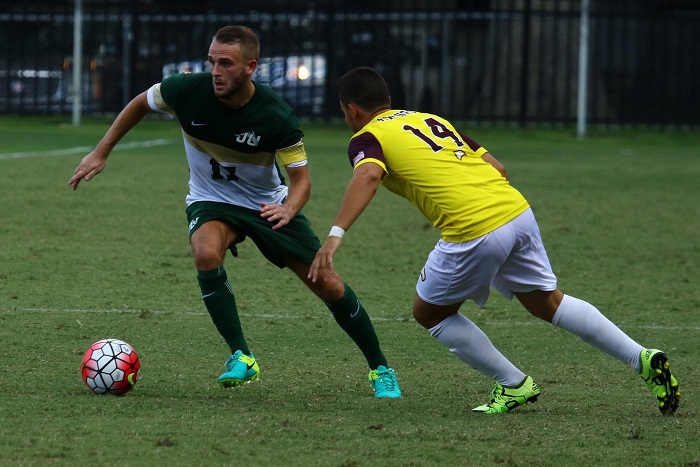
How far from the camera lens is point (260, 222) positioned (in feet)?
20.9

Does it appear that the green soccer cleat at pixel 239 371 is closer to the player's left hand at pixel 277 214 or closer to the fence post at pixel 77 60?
the player's left hand at pixel 277 214

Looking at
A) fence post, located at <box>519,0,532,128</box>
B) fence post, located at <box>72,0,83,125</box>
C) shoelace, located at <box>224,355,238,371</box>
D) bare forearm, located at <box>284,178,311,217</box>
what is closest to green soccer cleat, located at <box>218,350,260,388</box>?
shoelace, located at <box>224,355,238,371</box>

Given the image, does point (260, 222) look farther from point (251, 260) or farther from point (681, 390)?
point (251, 260)

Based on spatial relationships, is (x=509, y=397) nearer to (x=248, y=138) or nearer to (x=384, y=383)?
(x=384, y=383)

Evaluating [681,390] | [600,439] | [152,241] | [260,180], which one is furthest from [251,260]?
[600,439]

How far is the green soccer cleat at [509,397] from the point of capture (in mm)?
5766

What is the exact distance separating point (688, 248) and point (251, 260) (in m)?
4.11

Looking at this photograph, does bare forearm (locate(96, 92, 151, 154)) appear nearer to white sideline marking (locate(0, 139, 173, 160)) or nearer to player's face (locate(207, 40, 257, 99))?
player's face (locate(207, 40, 257, 99))

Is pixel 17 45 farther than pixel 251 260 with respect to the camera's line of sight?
Yes

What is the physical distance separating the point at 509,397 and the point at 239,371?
51.5 inches

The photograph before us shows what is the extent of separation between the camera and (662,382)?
18.5 ft

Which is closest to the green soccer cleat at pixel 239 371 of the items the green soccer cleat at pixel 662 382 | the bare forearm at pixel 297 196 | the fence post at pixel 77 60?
the bare forearm at pixel 297 196

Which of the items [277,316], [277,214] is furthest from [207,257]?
[277,316]

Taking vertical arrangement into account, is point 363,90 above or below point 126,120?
above
